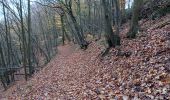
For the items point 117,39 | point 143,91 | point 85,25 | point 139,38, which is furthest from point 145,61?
point 85,25

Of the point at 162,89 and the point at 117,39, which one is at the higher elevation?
the point at 117,39

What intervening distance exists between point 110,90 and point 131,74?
1008 mm

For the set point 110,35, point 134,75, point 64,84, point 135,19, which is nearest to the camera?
point 134,75

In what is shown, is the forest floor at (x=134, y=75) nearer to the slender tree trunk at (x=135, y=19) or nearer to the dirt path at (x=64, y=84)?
the dirt path at (x=64, y=84)

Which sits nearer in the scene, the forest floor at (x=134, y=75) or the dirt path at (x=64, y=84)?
the forest floor at (x=134, y=75)

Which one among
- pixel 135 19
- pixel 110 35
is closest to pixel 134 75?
pixel 135 19

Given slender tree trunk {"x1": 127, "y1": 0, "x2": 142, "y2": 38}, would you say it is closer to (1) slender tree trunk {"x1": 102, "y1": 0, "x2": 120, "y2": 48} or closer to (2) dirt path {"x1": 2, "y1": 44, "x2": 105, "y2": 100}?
(1) slender tree trunk {"x1": 102, "y1": 0, "x2": 120, "y2": 48}

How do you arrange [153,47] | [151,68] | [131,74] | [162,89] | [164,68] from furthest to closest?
1. [153,47]
2. [131,74]
3. [151,68]
4. [164,68]
5. [162,89]

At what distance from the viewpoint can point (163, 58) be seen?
8.34 meters

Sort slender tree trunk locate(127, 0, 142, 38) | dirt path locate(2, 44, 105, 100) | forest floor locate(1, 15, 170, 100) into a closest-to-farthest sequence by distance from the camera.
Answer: forest floor locate(1, 15, 170, 100) → dirt path locate(2, 44, 105, 100) → slender tree trunk locate(127, 0, 142, 38)

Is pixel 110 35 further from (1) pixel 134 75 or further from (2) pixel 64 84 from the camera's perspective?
(1) pixel 134 75

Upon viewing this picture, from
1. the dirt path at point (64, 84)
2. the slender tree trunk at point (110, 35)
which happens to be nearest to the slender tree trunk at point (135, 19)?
the slender tree trunk at point (110, 35)

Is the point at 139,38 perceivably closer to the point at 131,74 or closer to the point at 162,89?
the point at 131,74

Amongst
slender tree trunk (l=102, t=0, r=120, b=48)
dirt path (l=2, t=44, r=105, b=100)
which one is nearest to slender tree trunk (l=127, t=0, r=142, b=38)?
slender tree trunk (l=102, t=0, r=120, b=48)
